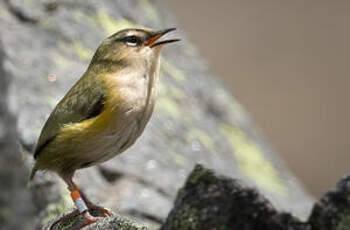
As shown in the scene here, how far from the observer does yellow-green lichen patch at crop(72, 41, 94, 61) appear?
8820 mm

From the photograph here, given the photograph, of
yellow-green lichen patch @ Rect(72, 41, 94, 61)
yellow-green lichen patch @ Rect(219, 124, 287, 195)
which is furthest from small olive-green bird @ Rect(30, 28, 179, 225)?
yellow-green lichen patch @ Rect(219, 124, 287, 195)

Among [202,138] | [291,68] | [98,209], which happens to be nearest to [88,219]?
[98,209]

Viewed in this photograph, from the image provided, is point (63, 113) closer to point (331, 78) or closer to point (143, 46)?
point (143, 46)

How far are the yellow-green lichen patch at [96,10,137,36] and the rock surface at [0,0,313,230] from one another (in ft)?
0.04

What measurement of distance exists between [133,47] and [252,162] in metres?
3.27

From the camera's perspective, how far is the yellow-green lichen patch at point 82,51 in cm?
882

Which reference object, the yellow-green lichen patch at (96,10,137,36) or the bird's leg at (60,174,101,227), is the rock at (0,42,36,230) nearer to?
the bird's leg at (60,174,101,227)

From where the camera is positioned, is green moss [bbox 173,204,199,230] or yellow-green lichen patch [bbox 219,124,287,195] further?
yellow-green lichen patch [bbox 219,124,287,195]

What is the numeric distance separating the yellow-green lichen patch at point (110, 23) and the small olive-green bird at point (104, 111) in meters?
3.07

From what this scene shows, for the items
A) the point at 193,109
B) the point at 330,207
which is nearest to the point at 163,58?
the point at 193,109

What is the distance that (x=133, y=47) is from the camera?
632 cm

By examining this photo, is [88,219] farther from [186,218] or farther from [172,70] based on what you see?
[172,70]

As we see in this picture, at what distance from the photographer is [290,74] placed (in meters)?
18.7

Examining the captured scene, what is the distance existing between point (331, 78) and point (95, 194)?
12126 mm
